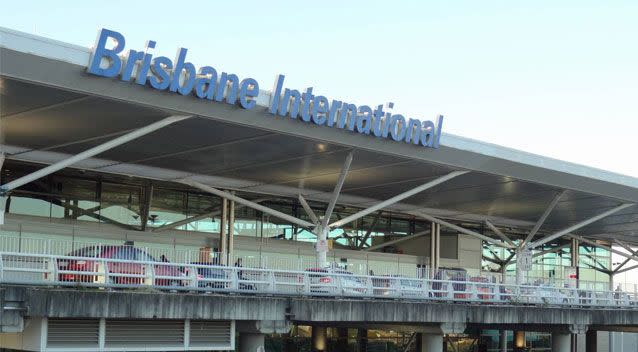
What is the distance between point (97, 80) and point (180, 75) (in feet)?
8.40

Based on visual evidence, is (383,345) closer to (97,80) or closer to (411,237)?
(411,237)

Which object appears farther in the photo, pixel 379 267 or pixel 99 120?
pixel 379 267

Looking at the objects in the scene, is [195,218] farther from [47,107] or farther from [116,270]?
[116,270]

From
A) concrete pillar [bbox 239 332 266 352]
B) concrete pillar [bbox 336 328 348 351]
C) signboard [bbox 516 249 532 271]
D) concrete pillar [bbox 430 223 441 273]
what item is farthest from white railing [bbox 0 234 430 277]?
signboard [bbox 516 249 532 271]

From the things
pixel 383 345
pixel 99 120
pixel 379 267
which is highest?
pixel 99 120

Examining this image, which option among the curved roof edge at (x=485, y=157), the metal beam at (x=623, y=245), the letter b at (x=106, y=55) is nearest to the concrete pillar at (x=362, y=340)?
the curved roof edge at (x=485, y=157)

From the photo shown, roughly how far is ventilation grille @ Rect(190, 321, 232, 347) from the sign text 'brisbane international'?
6972mm

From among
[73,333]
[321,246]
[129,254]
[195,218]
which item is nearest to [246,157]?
[321,246]

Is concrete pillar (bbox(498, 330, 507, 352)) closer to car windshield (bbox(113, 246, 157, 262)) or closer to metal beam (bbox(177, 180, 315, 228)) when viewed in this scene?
metal beam (bbox(177, 180, 315, 228))

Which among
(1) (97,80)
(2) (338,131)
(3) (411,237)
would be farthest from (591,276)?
(1) (97,80)

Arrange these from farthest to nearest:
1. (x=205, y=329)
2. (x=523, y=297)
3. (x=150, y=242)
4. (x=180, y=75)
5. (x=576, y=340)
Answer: (x=576, y=340)
(x=150, y=242)
(x=523, y=297)
(x=180, y=75)
(x=205, y=329)

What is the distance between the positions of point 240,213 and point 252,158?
936 cm

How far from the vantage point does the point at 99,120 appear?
1167 inches

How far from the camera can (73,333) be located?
2194 cm
